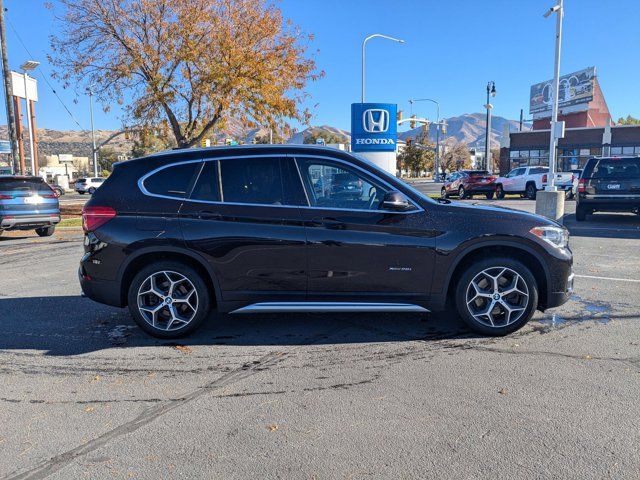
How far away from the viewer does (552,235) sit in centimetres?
494

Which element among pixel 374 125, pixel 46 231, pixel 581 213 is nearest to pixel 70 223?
pixel 46 231

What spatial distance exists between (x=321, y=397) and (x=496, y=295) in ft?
6.99

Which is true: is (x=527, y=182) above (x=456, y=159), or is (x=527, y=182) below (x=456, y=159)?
below

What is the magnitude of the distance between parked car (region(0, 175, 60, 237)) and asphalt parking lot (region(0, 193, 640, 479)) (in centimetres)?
753

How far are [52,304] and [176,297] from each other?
2.44 metres

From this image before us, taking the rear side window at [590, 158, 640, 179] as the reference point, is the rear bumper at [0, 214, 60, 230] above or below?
below

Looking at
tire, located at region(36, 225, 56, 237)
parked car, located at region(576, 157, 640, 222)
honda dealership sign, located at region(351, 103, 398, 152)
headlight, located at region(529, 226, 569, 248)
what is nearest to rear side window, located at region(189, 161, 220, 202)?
headlight, located at region(529, 226, 569, 248)

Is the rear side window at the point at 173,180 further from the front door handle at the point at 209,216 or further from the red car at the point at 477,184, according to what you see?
the red car at the point at 477,184

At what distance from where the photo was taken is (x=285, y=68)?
17250 millimetres

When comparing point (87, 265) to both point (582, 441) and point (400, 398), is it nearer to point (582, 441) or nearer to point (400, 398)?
point (400, 398)

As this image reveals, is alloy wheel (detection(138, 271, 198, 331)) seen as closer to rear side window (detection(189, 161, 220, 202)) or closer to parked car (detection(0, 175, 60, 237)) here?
rear side window (detection(189, 161, 220, 202))

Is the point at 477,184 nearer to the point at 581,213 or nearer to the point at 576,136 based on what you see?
the point at 581,213

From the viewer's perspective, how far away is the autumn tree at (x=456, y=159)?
320 ft

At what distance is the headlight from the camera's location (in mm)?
4895
